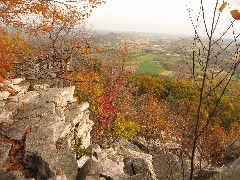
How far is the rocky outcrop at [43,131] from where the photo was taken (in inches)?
368

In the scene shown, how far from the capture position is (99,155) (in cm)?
1369

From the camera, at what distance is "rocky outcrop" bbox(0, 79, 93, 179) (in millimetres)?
9352

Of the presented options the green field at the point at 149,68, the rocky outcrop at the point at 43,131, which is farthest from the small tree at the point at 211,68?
the green field at the point at 149,68

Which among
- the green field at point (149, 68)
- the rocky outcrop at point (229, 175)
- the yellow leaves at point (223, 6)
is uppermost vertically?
the yellow leaves at point (223, 6)

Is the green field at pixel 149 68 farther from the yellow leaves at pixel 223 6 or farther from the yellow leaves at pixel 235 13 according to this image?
the yellow leaves at pixel 235 13

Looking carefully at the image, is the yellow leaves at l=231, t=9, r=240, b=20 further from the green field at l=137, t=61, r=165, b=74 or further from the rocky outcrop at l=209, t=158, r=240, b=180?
the green field at l=137, t=61, r=165, b=74

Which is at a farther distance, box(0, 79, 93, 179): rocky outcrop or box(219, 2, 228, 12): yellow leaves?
box(0, 79, 93, 179): rocky outcrop

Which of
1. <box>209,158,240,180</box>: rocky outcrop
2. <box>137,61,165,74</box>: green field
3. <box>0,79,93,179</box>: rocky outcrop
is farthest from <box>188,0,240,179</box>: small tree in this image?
<box>137,61,165,74</box>: green field

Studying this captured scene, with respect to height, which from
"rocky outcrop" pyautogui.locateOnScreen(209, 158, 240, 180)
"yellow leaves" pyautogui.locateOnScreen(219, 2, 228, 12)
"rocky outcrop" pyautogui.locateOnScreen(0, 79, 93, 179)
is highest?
"yellow leaves" pyautogui.locateOnScreen(219, 2, 228, 12)

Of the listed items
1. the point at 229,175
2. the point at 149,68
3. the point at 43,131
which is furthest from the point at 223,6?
the point at 149,68

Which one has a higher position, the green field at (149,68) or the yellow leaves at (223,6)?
the yellow leaves at (223,6)

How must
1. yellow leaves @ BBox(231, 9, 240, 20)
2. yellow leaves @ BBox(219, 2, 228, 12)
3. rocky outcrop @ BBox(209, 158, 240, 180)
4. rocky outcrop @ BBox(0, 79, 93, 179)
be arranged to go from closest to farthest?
yellow leaves @ BBox(231, 9, 240, 20), yellow leaves @ BBox(219, 2, 228, 12), rocky outcrop @ BBox(0, 79, 93, 179), rocky outcrop @ BBox(209, 158, 240, 180)

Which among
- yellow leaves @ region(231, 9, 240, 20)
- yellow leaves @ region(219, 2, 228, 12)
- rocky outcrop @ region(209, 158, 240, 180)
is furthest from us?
rocky outcrop @ region(209, 158, 240, 180)

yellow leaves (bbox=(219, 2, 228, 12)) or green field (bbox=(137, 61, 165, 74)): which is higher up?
yellow leaves (bbox=(219, 2, 228, 12))
